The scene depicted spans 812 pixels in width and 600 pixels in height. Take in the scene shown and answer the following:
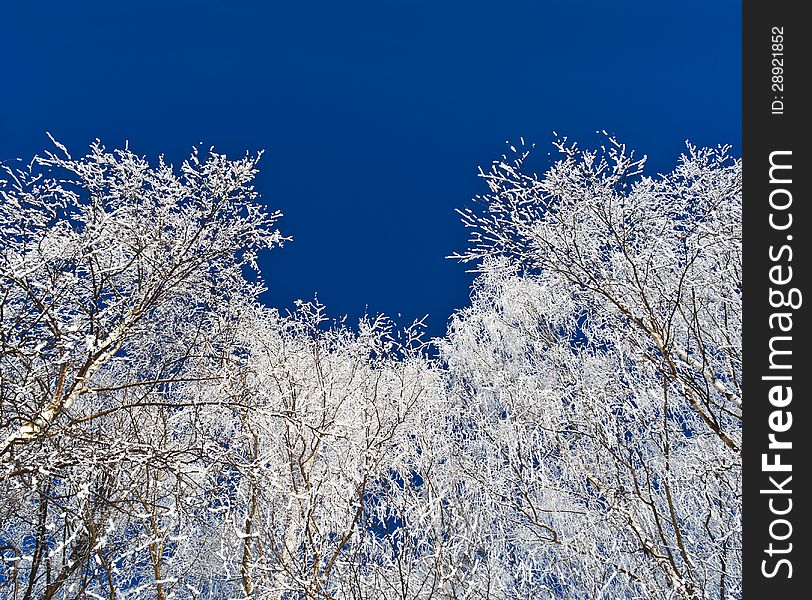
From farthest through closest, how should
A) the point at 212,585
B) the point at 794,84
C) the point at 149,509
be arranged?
1. the point at 212,585
2. the point at 149,509
3. the point at 794,84

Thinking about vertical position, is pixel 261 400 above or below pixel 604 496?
above

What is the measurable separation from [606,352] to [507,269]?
91.5 inches

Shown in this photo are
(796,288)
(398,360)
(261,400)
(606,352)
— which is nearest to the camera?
(796,288)

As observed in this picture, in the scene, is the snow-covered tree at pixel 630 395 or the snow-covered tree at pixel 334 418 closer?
A: the snow-covered tree at pixel 334 418

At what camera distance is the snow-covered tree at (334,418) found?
3.30 metres

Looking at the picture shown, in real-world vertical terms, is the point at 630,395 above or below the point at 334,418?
above

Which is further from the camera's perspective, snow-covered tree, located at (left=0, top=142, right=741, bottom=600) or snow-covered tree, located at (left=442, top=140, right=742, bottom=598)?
snow-covered tree, located at (left=442, top=140, right=742, bottom=598)

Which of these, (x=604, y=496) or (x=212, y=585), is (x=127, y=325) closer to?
(x=212, y=585)

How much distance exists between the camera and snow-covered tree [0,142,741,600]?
3301 millimetres

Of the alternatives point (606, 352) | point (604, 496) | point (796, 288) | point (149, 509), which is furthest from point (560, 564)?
point (149, 509)

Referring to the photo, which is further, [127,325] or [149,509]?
[127,325]

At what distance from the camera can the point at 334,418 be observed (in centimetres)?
470

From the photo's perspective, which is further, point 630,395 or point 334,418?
point 630,395

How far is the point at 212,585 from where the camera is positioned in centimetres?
529
